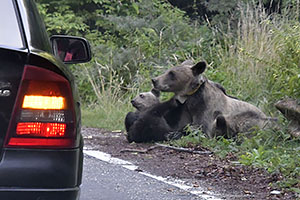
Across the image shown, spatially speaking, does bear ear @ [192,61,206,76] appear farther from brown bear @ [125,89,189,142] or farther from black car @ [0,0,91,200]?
black car @ [0,0,91,200]

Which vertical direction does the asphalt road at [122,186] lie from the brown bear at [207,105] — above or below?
above

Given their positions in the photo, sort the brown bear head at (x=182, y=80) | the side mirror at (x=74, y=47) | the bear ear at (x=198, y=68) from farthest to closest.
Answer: the brown bear head at (x=182, y=80) < the bear ear at (x=198, y=68) < the side mirror at (x=74, y=47)

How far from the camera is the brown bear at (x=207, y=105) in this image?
30.9ft

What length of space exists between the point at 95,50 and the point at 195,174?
33.7 ft

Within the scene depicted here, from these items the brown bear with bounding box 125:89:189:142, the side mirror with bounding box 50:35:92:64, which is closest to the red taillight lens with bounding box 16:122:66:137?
the side mirror with bounding box 50:35:92:64

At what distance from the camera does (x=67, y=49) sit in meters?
4.82

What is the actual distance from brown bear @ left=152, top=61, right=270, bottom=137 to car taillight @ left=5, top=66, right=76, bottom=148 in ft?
19.7

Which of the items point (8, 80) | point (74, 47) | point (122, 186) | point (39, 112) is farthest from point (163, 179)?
point (8, 80)

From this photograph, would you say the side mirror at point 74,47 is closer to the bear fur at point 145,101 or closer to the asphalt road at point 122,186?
the asphalt road at point 122,186

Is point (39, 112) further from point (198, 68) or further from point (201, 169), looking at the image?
point (198, 68)

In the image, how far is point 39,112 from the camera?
3.32 metres

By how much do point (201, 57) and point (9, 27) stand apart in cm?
1149

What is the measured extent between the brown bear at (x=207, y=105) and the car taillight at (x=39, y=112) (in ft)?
19.7

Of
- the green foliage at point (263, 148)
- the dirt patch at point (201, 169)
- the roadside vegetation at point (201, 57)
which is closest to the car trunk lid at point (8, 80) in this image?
the dirt patch at point (201, 169)
